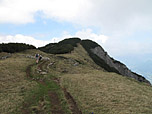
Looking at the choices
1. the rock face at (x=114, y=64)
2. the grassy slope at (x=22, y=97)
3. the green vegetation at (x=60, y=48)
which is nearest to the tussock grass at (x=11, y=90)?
the grassy slope at (x=22, y=97)

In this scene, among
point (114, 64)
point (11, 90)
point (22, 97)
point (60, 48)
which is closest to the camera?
point (22, 97)

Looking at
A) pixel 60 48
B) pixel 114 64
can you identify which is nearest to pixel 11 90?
pixel 60 48

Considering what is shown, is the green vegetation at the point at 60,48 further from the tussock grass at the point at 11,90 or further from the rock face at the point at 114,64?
the tussock grass at the point at 11,90

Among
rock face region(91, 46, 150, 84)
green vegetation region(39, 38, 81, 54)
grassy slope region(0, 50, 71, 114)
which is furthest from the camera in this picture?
rock face region(91, 46, 150, 84)

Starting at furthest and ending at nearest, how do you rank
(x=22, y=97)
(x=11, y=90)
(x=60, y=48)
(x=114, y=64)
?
1. (x=114, y=64)
2. (x=60, y=48)
3. (x=11, y=90)
4. (x=22, y=97)

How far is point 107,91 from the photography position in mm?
21359

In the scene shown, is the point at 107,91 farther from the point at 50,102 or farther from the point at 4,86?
the point at 4,86

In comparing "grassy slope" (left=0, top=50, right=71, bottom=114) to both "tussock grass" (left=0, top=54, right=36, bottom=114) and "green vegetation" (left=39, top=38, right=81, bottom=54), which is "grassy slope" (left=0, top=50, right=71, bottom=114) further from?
"green vegetation" (left=39, top=38, right=81, bottom=54)

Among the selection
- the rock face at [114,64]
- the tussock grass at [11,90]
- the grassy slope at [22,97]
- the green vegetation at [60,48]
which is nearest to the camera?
the grassy slope at [22,97]

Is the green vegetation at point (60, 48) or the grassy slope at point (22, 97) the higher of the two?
the green vegetation at point (60, 48)

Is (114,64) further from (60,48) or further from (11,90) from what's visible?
(11,90)

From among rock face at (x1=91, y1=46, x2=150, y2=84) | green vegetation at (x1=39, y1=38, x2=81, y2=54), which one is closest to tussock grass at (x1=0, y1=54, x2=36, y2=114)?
green vegetation at (x1=39, y1=38, x2=81, y2=54)

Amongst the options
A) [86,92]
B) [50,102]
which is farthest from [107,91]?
[50,102]

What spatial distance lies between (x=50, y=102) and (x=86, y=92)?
678cm
